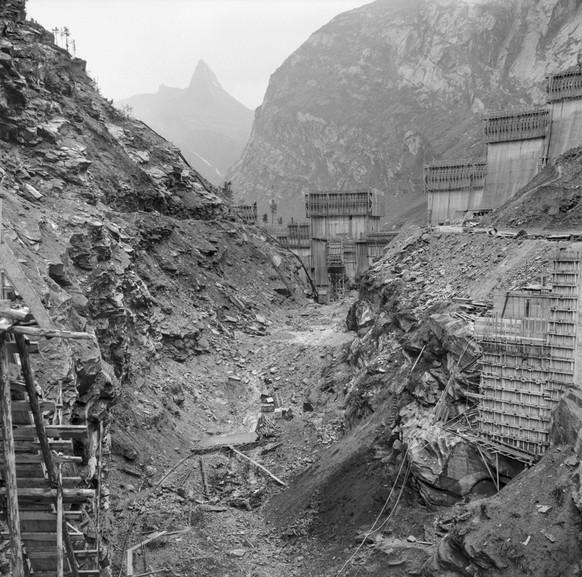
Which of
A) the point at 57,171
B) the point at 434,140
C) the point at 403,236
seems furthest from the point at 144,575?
the point at 434,140

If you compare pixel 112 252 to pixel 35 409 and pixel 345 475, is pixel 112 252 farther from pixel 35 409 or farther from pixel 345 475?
pixel 35 409

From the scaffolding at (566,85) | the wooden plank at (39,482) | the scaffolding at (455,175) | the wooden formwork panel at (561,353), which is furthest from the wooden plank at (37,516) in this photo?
the scaffolding at (455,175)

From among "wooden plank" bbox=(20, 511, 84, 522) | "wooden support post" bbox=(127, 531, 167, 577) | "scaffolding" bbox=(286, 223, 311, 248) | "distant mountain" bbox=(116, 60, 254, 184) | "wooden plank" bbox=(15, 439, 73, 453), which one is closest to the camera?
A: "wooden plank" bbox=(15, 439, 73, 453)

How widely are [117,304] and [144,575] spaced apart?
466 inches

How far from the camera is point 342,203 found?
51.6 metres

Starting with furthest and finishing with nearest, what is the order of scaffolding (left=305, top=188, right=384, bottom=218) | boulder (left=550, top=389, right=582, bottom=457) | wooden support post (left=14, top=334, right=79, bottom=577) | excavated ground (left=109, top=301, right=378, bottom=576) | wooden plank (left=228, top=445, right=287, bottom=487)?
scaffolding (left=305, top=188, right=384, bottom=218) → wooden plank (left=228, top=445, right=287, bottom=487) → excavated ground (left=109, top=301, right=378, bottom=576) → boulder (left=550, top=389, right=582, bottom=457) → wooden support post (left=14, top=334, right=79, bottom=577)

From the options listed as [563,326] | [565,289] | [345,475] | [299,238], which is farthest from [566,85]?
[299,238]

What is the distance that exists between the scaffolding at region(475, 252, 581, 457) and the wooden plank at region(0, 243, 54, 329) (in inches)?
392

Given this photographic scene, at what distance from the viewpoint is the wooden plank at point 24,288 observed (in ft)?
23.9

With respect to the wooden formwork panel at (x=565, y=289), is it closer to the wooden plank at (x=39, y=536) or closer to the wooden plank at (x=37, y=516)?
the wooden plank at (x=37, y=516)

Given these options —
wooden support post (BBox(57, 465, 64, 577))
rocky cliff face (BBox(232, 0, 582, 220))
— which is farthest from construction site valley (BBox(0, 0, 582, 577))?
Answer: rocky cliff face (BBox(232, 0, 582, 220))

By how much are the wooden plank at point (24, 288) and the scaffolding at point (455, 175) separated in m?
32.5

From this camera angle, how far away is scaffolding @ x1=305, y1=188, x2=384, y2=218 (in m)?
51.2

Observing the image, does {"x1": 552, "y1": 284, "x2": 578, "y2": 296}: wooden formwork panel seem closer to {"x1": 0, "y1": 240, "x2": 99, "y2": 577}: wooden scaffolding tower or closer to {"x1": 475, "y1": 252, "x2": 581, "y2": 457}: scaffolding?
{"x1": 475, "y1": 252, "x2": 581, "y2": 457}: scaffolding
